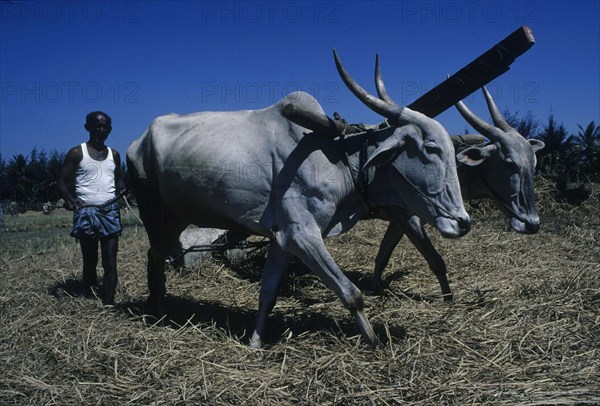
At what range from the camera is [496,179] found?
5.81 metres

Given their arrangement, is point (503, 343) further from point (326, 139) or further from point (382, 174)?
point (326, 139)

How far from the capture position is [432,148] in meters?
4.17

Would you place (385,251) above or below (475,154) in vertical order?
below

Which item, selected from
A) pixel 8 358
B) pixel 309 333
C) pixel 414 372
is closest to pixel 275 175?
pixel 309 333

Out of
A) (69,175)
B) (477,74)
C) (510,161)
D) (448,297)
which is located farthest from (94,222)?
(510,161)

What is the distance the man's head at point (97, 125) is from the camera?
18.5 ft

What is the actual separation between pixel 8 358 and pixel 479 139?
520 cm

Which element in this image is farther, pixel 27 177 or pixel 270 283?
pixel 27 177

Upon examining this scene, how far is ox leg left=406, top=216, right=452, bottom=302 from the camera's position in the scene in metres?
5.82

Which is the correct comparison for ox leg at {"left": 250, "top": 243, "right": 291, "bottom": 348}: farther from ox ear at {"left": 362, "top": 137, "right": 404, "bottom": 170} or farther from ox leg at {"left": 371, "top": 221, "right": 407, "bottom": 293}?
ox leg at {"left": 371, "top": 221, "right": 407, "bottom": 293}

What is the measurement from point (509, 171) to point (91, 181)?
4.19 m

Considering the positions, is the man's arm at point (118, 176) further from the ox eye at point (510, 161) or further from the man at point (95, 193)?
the ox eye at point (510, 161)

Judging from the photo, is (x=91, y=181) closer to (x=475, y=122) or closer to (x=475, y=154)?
(x=475, y=154)

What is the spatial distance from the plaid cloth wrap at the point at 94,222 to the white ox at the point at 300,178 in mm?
804
